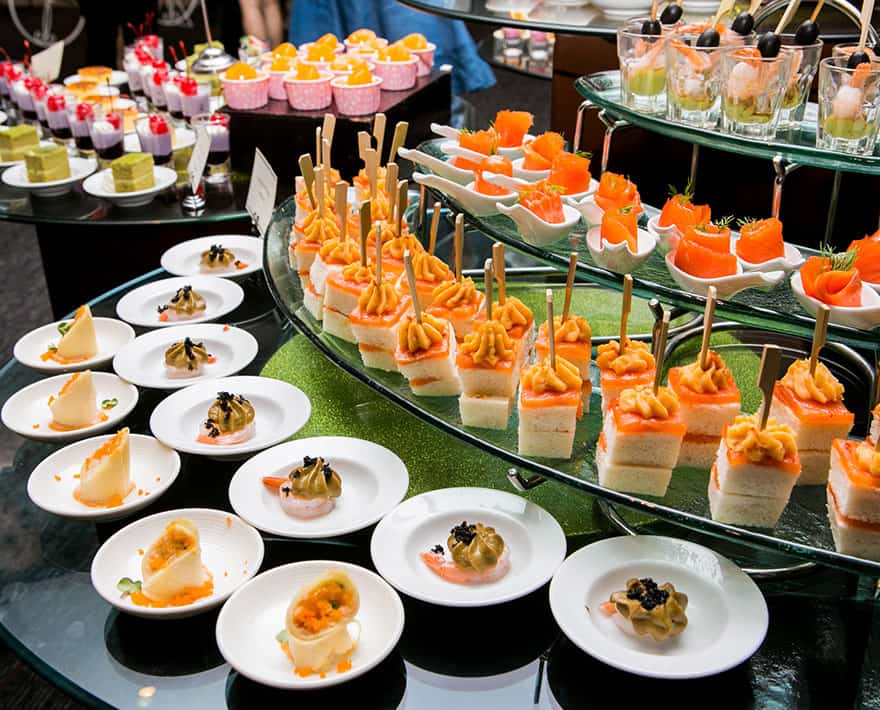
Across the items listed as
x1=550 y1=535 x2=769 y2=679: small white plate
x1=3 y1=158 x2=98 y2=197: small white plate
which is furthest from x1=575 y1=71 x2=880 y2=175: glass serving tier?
x1=3 y1=158 x2=98 y2=197: small white plate

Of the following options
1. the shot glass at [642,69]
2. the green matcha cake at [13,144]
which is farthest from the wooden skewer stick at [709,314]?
the green matcha cake at [13,144]

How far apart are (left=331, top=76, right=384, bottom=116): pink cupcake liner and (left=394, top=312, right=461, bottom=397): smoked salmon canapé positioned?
6.46ft

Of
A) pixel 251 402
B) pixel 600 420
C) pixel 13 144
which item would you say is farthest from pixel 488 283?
pixel 13 144

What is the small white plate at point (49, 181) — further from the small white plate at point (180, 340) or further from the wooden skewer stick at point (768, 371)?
the wooden skewer stick at point (768, 371)

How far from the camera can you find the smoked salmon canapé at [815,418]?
181 cm

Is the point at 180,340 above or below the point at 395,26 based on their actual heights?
below

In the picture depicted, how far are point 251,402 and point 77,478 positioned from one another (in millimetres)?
495

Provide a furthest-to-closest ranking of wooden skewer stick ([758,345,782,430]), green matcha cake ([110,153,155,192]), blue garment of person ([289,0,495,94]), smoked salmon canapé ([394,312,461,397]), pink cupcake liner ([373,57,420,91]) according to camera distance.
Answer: blue garment of person ([289,0,495,94])
pink cupcake liner ([373,57,420,91])
green matcha cake ([110,153,155,192])
smoked salmon canapé ([394,312,461,397])
wooden skewer stick ([758,345,782,430])

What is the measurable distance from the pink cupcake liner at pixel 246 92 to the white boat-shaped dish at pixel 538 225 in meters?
2.02

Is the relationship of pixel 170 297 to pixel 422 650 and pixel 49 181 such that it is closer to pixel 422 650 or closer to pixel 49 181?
pixel 49 181

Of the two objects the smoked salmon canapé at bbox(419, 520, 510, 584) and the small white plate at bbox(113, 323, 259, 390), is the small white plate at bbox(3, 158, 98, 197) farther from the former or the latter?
the smoked salmon canapé at bbox(419, 520, 510, 584)

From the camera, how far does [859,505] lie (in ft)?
5.32

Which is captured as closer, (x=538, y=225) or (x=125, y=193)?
(x=538, y=225)

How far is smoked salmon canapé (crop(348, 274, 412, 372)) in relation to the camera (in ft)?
7.29
